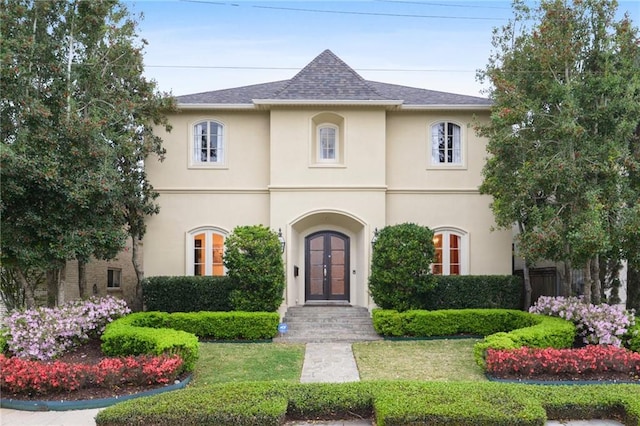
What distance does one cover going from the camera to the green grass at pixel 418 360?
382 inches

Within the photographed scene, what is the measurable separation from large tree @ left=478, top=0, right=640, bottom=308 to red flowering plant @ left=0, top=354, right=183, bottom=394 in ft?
26.2

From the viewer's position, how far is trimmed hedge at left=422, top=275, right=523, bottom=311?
14586mm

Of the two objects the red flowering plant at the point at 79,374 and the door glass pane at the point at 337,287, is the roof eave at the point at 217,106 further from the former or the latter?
the red flowering plant at the point at 79,374

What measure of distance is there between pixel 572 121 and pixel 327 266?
8787 millimetres

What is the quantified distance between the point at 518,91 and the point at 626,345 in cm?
597

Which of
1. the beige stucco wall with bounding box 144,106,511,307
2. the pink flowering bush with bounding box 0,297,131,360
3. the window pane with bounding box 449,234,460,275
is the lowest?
the pink flowering bush with bounding box 0,297,131,360

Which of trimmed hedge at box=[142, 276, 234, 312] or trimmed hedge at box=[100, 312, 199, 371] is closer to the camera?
trimmed hedge at box=[100, 312, 199, 371]

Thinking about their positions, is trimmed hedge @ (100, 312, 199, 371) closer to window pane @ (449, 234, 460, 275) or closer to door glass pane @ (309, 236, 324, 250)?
door glass pane @ (309, 236, 324, 250)

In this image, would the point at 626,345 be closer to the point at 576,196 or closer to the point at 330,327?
the point at 576,196

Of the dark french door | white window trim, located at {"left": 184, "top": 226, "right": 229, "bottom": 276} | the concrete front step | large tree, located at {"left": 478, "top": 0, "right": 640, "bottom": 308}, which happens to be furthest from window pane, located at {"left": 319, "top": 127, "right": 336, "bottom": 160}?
large tree, located at {"left": 478, "top": 0, "right": 640, "bottom": 308}

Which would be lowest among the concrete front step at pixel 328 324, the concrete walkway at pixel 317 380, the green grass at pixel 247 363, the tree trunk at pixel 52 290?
the concrete walkway at pixel 317 380

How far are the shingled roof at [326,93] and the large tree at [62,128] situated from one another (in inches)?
144

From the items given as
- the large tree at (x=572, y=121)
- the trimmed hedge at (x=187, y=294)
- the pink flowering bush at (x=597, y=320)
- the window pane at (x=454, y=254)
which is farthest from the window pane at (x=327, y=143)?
the pink flowering bush at (x=597, y=320)

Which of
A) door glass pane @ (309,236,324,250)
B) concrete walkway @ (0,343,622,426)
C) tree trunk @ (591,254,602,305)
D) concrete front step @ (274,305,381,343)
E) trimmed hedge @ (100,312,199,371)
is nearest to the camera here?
concrete walkway @ (0,343,622,426)
